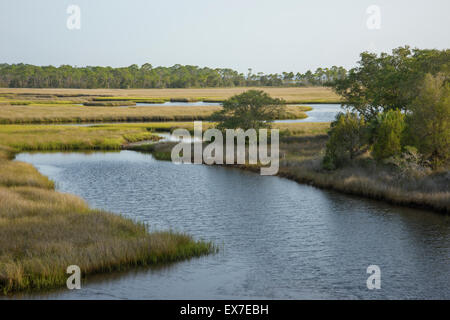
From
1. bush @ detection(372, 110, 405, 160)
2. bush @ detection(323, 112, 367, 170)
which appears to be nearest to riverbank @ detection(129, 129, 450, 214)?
bush @ detection(323, 112, 367, 170)

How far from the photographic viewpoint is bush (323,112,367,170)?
42.2m

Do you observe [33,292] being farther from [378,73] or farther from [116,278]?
[378,73]

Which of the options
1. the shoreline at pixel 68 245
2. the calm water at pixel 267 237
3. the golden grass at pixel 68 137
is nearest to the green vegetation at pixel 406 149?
the calm water at pixel 267 237

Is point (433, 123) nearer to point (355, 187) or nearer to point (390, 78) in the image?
point (355, 187)

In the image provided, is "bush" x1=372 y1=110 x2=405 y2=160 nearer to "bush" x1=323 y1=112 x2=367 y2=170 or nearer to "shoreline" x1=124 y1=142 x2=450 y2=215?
"bush" x1=323 y1=112 x2=367 y2=170

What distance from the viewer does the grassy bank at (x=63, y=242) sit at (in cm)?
1811

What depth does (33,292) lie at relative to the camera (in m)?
17.3

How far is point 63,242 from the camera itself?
20.8m

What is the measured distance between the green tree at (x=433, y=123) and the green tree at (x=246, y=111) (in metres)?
24.8

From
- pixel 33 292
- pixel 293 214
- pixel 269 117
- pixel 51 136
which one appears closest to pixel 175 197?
pixel 293 214

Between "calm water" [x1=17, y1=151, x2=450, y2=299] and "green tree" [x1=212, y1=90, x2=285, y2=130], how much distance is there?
608 inches

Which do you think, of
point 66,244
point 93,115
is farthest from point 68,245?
point 93,115

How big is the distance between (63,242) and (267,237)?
9976 millimetres
